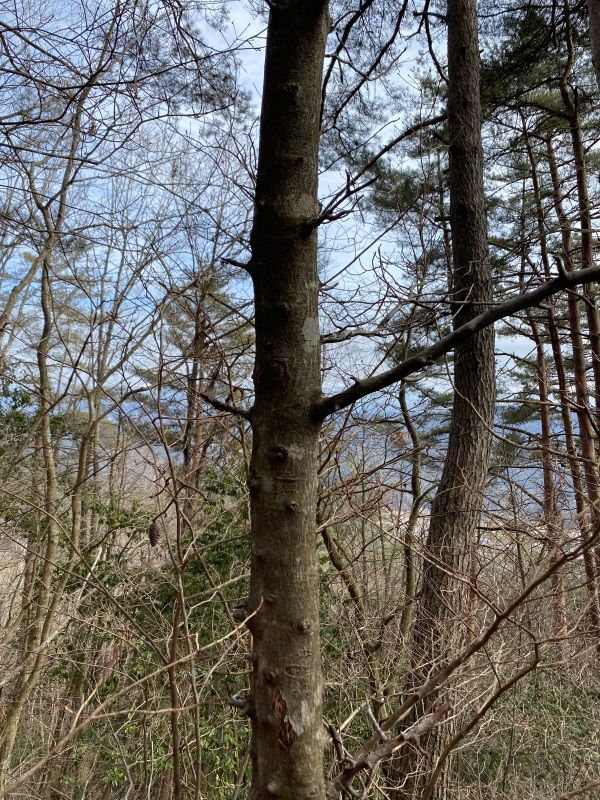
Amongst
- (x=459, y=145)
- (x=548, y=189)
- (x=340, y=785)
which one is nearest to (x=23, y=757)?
(x=340, y=785)

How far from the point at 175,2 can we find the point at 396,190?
3.30 metres

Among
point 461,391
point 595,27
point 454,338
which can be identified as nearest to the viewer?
point 454,338

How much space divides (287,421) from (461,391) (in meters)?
3.62

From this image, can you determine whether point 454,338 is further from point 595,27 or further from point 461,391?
point 461,391

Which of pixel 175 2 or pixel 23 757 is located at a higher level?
pixel 175 2

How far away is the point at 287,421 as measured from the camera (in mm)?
1100

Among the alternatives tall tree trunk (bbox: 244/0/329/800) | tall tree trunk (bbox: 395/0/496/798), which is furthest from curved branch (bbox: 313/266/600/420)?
tall tree trunk (bbox: 395/0/496/798)

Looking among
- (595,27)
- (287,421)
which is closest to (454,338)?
(287,421)

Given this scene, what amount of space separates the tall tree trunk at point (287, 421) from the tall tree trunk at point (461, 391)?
2.59 metres

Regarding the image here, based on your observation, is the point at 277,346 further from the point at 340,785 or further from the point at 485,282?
the point at 485,282

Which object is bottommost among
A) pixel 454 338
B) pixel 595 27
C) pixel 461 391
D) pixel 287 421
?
pixel 287 421

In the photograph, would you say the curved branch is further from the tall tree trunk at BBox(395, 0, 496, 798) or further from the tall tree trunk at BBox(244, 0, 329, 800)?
the tall tree trunk at BBox(395, 0, 496, 798)

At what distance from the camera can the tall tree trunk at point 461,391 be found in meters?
3.73

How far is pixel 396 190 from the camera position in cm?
542
